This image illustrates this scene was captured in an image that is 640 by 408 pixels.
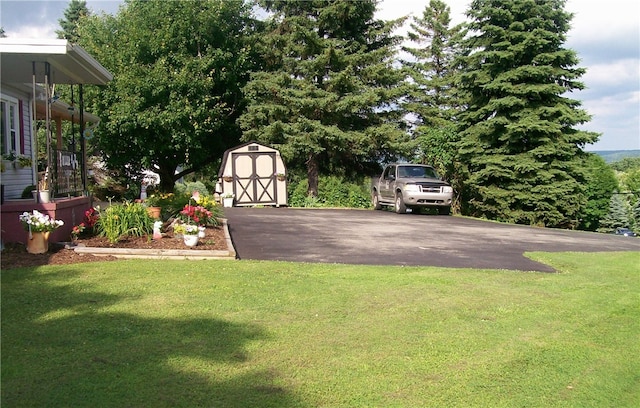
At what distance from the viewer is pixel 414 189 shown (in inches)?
778

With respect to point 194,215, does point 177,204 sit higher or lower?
higher

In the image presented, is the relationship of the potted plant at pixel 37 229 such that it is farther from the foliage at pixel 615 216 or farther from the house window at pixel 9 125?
the foliage at pixel 615 216

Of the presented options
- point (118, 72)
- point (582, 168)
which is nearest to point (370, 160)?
point (582, 168)

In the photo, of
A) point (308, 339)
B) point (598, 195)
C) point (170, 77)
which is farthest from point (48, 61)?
point (598, 195)

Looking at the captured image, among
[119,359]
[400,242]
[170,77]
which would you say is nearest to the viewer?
[119,359]

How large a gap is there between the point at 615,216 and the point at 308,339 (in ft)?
93.9

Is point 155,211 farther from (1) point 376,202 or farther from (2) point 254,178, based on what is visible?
(2) point 254,178

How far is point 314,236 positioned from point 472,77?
15498mm

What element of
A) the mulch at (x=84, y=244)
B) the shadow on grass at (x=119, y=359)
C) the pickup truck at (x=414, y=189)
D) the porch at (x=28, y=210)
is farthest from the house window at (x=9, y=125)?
the pickup truck at (x=414, y=189)

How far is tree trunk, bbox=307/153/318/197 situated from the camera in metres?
27.8

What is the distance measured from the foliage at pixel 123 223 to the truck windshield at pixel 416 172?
12267 millimetres

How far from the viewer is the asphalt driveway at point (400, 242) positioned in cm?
984

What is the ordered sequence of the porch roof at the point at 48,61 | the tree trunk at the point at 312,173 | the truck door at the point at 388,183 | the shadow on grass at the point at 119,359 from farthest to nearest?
1. the tree trunk at the point at 312,173
2. the truck door at the point at 388,183
3. the porch roof at the point at 48,61
4. the shadow on grass at the point at 119,359

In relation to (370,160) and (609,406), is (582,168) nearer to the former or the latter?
(370,160)
